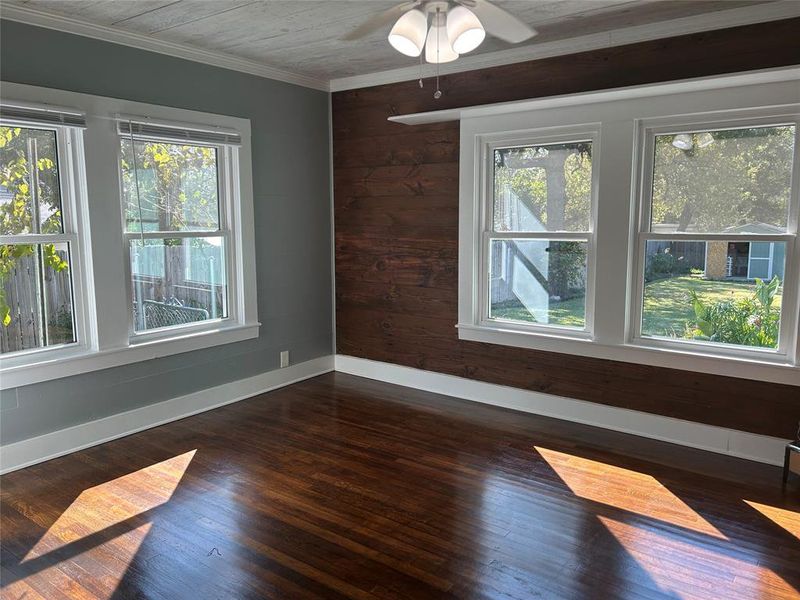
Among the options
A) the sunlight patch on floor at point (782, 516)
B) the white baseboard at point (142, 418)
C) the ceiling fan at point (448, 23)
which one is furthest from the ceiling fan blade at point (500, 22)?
the white baseboard at point (142, 418)

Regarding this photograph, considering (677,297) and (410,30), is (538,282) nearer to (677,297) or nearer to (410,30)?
(677,297)

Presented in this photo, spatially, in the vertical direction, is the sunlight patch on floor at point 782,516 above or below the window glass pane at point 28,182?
below

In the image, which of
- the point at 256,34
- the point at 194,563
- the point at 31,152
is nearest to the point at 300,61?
the point at 256,34

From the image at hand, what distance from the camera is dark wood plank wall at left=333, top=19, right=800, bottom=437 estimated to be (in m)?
3.45

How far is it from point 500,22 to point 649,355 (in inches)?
89.8

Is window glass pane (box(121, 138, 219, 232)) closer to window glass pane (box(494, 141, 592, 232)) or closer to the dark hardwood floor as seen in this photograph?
the dark hardwood floor

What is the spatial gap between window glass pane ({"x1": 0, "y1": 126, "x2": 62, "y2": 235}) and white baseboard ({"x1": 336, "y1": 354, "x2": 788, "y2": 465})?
2696mm

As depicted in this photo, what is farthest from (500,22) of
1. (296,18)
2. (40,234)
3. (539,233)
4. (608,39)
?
(40,234)

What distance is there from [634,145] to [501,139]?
3.13 ft

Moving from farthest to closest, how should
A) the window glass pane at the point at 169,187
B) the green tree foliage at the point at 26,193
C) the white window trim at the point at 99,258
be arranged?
the window glass pane at the point at 169,187
the white window trim at the point at 99,258
the green tree foliage at the point at 26,193

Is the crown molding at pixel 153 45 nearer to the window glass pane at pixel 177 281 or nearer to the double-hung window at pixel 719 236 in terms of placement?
the window glass pane at pixel 177 281

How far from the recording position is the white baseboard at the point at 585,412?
3.50 meters

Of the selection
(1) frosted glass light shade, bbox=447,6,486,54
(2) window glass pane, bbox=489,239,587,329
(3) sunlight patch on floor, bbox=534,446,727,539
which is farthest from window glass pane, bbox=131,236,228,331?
(3) sunlight patch on floor, bbox=534,446,727,539

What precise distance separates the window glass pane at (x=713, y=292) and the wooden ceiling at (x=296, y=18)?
4.46 ft
